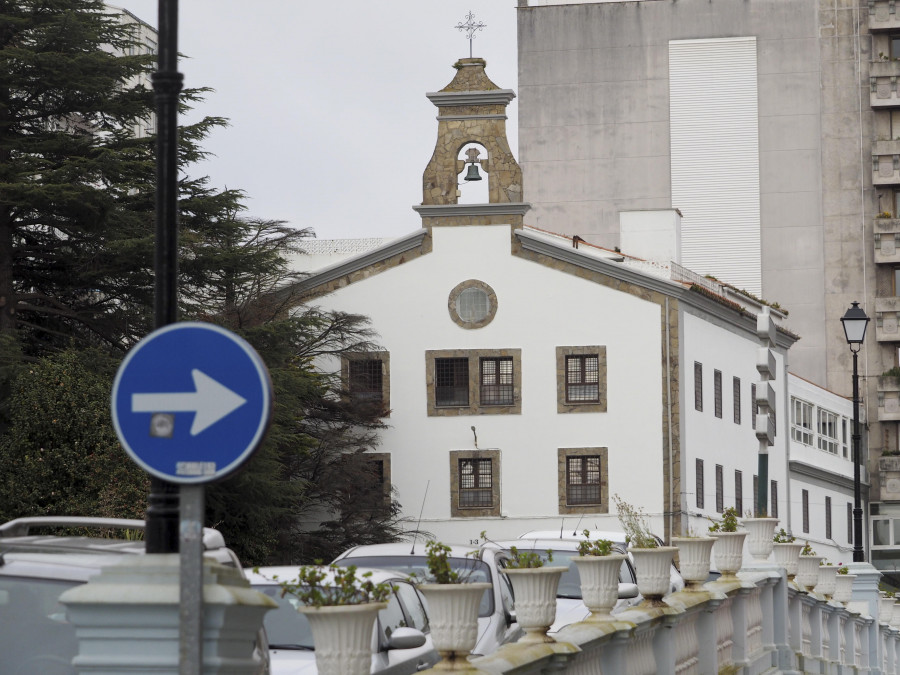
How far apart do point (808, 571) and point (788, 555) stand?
134 cm

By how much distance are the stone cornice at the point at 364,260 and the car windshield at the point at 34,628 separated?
4885 centimetres

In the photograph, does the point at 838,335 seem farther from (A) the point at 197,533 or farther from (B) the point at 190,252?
(A) the point at 197,533

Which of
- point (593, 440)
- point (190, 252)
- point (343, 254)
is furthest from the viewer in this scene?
point (343, 254)

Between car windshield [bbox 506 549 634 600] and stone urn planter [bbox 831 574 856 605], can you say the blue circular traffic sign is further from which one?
stone urn planter [bbox 831 574 856 605]

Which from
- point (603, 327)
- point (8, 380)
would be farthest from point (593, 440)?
point (8, 380)

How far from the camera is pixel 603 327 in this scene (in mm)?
56125

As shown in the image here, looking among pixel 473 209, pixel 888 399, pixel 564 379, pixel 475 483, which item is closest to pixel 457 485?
pixel 475 483

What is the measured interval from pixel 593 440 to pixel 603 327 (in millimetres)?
3969

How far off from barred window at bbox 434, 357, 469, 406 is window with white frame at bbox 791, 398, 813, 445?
17.9m

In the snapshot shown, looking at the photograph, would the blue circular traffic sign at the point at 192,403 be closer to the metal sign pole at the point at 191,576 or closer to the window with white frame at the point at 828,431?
the metal sign pole at the point at 191,576

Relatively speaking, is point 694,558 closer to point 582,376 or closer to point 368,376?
point 582,376

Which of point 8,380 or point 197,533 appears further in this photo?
point 8,380

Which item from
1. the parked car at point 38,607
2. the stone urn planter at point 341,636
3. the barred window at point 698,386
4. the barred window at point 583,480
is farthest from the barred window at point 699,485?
the parked car at point 38,607

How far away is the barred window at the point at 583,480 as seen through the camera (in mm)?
55562
